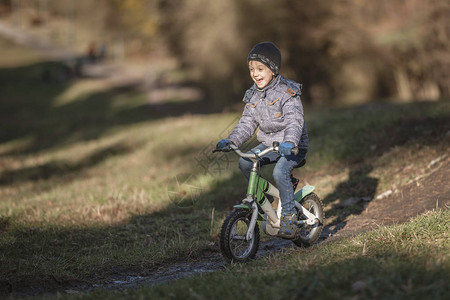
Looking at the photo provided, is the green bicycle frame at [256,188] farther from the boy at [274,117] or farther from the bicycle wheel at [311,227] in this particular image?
the bicycle wheel at [311,227]

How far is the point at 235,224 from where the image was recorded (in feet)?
17.7

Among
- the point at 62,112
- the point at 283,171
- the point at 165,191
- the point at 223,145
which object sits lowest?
the point at 165,191

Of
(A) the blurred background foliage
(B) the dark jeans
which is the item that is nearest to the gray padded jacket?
(B) the dark jeans

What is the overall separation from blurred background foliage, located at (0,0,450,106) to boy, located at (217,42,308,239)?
14.0 metres

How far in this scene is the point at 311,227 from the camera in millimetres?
6320

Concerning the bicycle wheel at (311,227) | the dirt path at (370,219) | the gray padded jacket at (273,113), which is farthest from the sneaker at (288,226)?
the gray padded jacket at (273,113)

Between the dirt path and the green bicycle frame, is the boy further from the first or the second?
the dirt path

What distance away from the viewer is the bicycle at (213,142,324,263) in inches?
211

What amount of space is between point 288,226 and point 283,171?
0.63 m

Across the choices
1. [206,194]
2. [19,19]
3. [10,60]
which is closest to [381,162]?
[206,194]

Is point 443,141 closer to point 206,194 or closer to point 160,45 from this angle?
point 206,194

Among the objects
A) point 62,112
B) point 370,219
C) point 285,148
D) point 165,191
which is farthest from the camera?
point 62,112

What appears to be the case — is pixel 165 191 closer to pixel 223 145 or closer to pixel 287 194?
pixel 287 194

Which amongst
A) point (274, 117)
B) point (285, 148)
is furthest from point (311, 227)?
point (285, 148)
